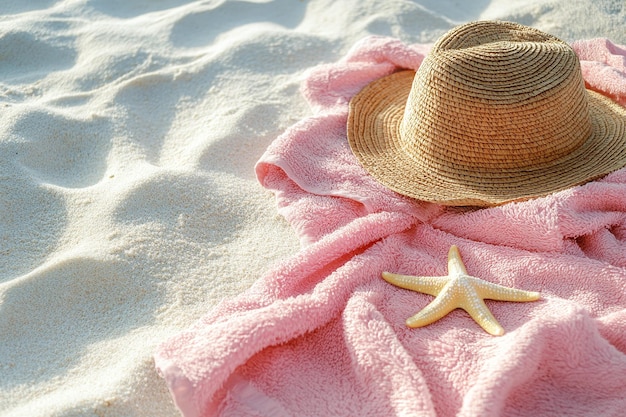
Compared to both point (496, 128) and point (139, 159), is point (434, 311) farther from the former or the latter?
point (139, 159)

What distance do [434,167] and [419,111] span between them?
18 cm

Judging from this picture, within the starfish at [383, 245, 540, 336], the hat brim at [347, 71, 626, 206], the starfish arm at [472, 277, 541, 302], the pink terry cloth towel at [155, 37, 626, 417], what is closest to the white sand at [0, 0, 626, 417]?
the pink terry cloth towel at [155, 37, 626, 417]

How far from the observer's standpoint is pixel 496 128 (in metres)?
1.92

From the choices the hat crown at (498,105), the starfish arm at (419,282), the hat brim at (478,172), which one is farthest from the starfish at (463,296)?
the hat crown at (498,105)

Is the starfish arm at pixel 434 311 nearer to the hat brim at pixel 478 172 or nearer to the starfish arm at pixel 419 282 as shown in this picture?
the starfish arm at pixel 419 282

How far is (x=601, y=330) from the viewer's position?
1.54 meters

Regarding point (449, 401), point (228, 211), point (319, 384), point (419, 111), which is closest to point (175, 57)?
point (228, 211)

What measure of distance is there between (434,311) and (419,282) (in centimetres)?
11

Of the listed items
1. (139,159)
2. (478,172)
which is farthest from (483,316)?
(139,159)

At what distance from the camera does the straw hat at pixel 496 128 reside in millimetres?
1893

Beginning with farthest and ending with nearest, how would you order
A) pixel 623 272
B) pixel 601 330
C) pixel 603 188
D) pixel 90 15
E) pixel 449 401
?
pixel 90 15, pixel 603 188, pixel 623 272, pixel 601 330, pixel 449 401

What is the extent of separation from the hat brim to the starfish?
0.29 metres

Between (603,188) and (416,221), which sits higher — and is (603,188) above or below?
above

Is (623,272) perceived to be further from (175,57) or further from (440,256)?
(175,57)
